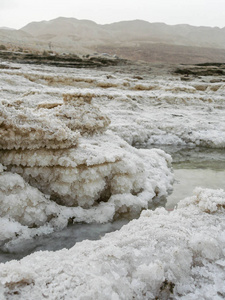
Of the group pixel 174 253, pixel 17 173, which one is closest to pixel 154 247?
pixel 174 253

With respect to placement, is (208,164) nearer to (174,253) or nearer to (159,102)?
(174,253)

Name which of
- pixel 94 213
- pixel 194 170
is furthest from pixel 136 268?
pixel 194 170

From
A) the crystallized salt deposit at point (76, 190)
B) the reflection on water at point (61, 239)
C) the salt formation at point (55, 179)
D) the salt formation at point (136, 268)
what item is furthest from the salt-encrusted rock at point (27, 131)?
the salt formation at point (136, 268)

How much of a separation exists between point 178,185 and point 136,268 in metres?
3.03

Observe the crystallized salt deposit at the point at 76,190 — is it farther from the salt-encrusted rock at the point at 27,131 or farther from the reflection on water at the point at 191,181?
the reflection on water at the point at 191,181

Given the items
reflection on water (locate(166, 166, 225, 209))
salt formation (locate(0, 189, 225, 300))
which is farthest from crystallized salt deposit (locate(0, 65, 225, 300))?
Result: reflection on water (locate(166, 166, 225, 209))

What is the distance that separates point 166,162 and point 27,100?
14.0ft

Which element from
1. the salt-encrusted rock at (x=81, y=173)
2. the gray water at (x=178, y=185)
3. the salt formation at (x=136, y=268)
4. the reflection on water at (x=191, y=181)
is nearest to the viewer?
the salt formation at (x=136, y=268)

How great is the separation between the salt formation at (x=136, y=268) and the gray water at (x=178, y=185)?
623mm

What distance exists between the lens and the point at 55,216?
3.07 metres

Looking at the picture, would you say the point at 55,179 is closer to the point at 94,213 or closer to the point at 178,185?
the point at 94,213

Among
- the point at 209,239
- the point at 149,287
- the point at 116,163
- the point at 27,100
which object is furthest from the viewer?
the point at 27,100

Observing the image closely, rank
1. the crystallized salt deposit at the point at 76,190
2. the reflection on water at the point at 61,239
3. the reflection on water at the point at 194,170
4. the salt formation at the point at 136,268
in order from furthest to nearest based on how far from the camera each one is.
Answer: the reflection on water at the point at 194,170 → the crystallized salt deposit at the point at 76,190 → the reflection on water at the point at 61,239 → the salt formation at the point at 136,268

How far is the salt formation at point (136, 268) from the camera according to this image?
1521 mm
